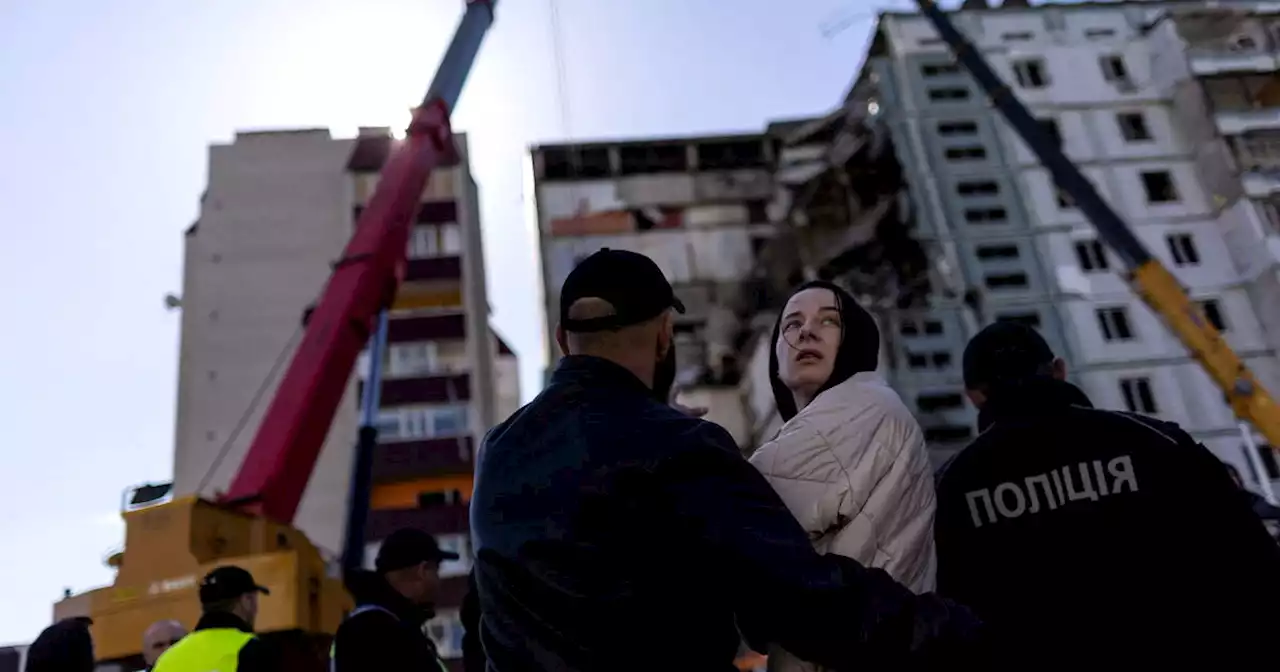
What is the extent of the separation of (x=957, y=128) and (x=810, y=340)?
35234 mm

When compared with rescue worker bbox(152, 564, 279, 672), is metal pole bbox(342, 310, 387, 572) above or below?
above

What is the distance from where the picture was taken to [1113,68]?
3631cm

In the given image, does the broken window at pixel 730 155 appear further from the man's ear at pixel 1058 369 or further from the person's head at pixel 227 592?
the man's ear at pixel 1058 369

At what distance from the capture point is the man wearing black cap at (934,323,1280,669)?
256 centimetres

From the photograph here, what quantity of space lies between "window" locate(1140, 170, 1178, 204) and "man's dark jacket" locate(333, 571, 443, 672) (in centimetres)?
3532

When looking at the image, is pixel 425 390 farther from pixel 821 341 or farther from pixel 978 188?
pixel 821 341

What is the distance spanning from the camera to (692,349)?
3897 centimetres

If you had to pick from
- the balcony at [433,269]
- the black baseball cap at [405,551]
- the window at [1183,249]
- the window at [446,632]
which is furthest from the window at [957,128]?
the black baseball cap at [405,551]

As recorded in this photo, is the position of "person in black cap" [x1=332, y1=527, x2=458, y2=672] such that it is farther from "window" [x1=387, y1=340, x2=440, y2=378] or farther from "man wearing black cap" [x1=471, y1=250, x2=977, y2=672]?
"window" [x1=387, y1=340, x2=440, y2=378]

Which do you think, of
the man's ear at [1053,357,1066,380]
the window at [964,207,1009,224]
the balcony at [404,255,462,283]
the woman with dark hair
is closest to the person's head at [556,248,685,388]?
the woman with dark hair

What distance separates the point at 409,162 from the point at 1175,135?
30.7 m

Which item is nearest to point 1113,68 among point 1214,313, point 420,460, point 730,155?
point 1214,313

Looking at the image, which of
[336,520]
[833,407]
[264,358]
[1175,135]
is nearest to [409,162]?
[833,407]

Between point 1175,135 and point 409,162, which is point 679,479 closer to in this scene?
point 409,162
